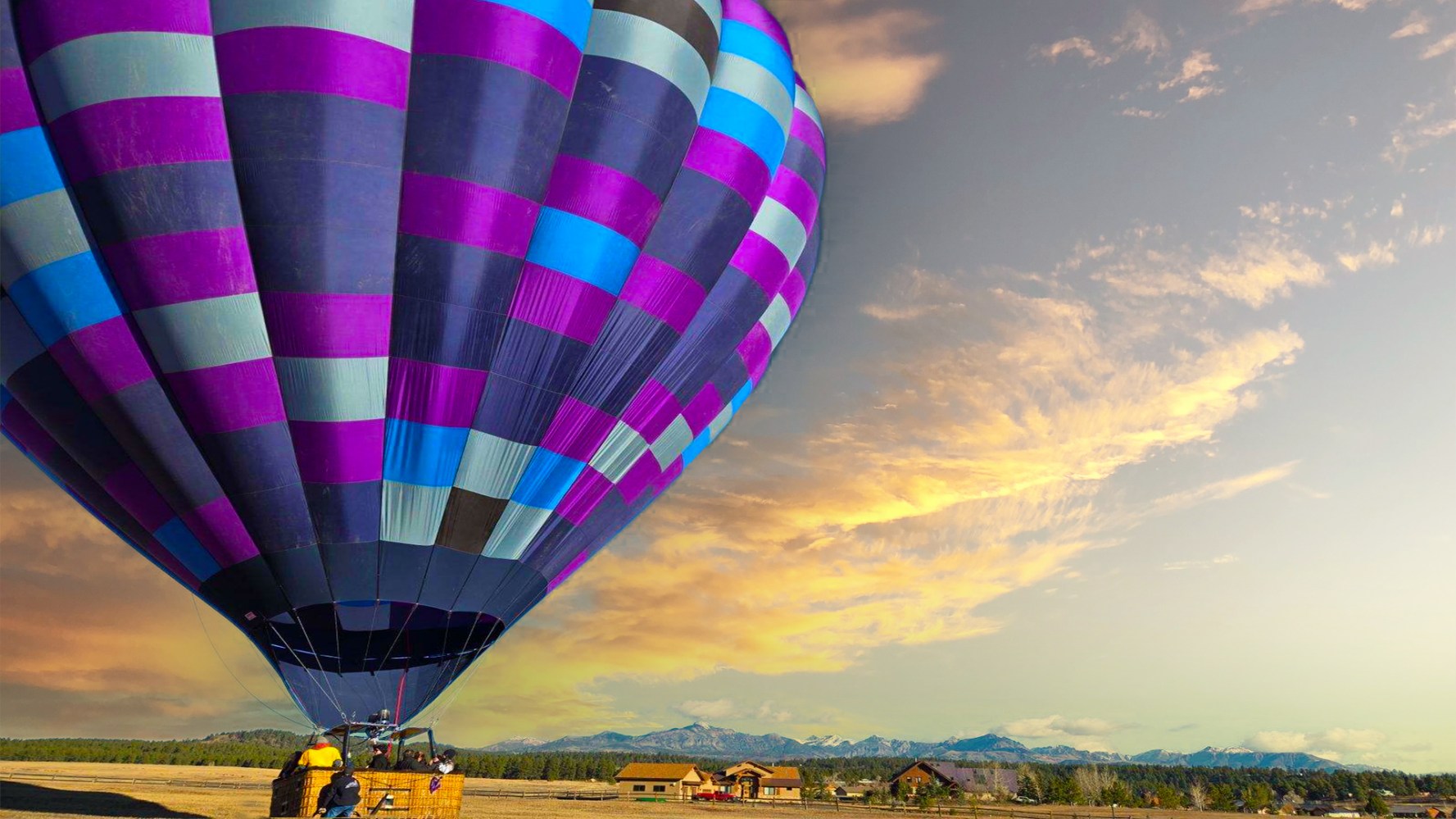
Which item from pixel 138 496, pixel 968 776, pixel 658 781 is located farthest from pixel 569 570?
pixel 968 776

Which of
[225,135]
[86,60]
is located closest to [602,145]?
[225,135]

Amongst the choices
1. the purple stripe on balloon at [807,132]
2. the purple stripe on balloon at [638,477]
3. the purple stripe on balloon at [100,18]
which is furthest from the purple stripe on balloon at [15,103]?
the purple stripe on balloon at [807,132]

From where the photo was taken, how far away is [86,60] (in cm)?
1297

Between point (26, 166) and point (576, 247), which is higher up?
point (26, 166)

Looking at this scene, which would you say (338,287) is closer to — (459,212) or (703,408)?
(459,212)

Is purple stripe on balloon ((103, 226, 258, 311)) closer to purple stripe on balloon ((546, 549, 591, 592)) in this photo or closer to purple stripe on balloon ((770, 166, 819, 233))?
purple stripe on balloon ((546, 549, 591, 592))

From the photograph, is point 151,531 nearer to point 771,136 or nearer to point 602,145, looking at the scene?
point 602,145

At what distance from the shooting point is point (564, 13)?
14648 millimetres

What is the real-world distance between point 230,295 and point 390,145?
120 inches

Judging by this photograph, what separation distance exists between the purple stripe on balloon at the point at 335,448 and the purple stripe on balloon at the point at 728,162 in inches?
272

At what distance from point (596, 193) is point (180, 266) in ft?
19.4

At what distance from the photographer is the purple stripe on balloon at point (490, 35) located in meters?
13.8

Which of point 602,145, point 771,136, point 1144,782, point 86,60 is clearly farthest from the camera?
point 1144,782

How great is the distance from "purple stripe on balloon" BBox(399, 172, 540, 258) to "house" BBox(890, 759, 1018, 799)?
2966 inches
